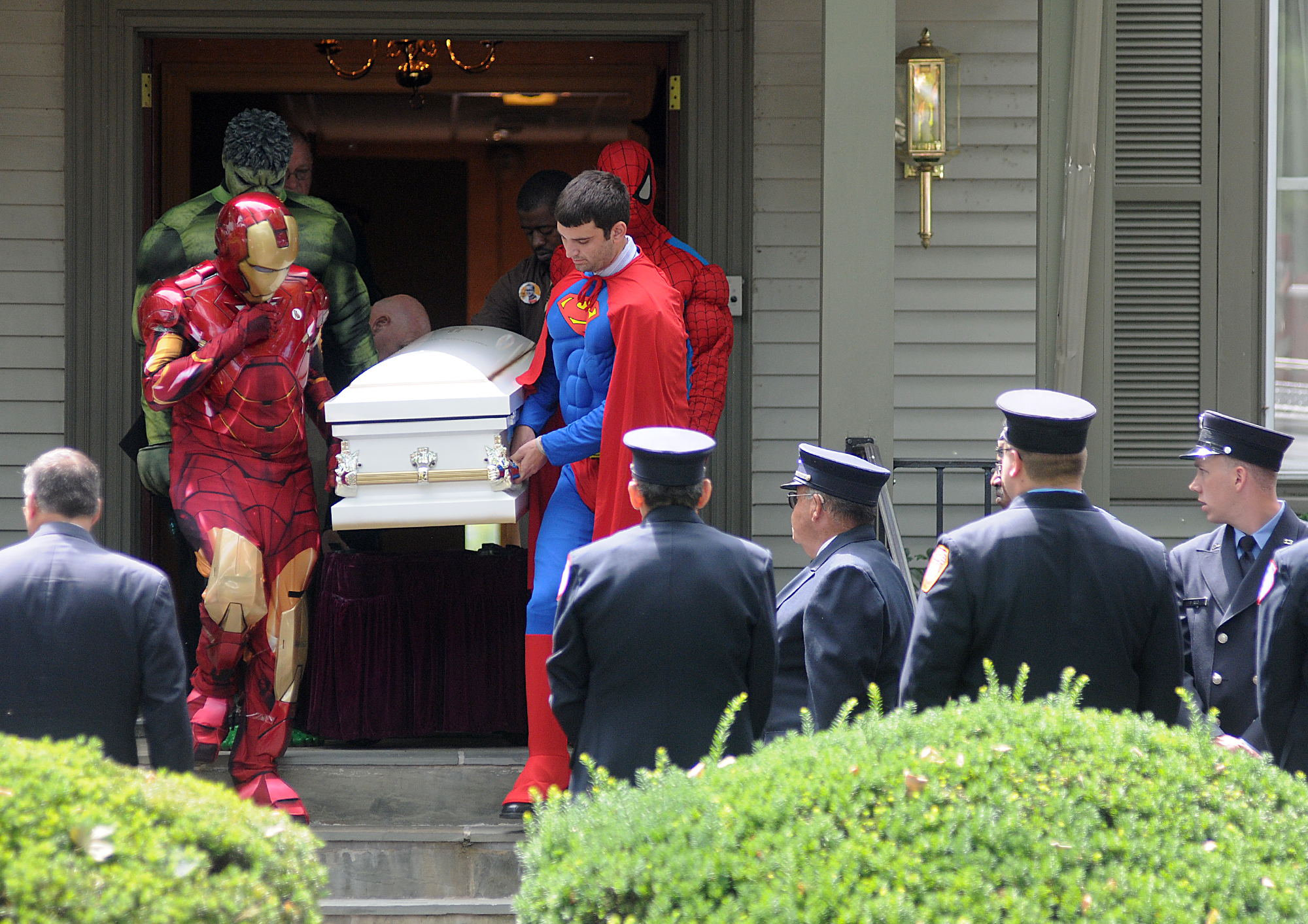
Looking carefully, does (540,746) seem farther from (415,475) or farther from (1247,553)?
(1247,553)

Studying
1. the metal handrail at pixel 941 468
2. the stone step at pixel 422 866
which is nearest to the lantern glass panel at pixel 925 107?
the metal handrail at pixel 941 468

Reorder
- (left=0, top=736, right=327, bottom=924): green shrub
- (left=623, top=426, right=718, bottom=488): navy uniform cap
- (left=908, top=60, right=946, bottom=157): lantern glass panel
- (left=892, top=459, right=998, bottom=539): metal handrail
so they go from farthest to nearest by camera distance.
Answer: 1. (left=908, top=60, right=946, bottom=157): lantern glass panel
2. (left=892, top=459, right=998, bottom=539): metal handrail
3. (left=623, top=426, right=718, bottom=488): navy uniform cap
4. (left=0, top=736, right=327, bottom=924): green shrub

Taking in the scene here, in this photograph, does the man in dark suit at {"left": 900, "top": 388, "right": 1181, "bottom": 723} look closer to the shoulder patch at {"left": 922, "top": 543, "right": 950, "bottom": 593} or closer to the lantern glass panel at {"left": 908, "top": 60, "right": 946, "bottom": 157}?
the shoulder patch at {"left": 922, "top": 543, "right": 950, "bottom": 593}

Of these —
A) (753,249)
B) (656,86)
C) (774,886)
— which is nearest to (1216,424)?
(774,886)

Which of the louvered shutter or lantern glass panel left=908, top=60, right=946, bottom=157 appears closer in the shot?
lantern glass panel left=908, top=60, right=946, bottom=157

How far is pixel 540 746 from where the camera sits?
14.4ft

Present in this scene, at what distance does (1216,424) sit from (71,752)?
289cm

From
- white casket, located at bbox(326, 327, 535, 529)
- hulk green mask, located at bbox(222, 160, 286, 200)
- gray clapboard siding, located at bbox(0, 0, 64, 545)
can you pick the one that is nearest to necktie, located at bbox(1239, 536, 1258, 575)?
white casket, located at bbox(326, 327, 535, 529)

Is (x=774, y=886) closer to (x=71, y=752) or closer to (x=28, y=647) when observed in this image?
(x=71, y=752)

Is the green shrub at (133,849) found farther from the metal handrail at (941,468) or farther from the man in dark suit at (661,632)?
the metal handrail at (941,468)

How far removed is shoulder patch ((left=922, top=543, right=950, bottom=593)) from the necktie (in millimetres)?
1200

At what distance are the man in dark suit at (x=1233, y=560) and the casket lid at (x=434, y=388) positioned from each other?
2033 millimetres

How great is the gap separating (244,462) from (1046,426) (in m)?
2.53

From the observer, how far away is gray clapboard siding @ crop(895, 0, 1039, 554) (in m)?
5.99
